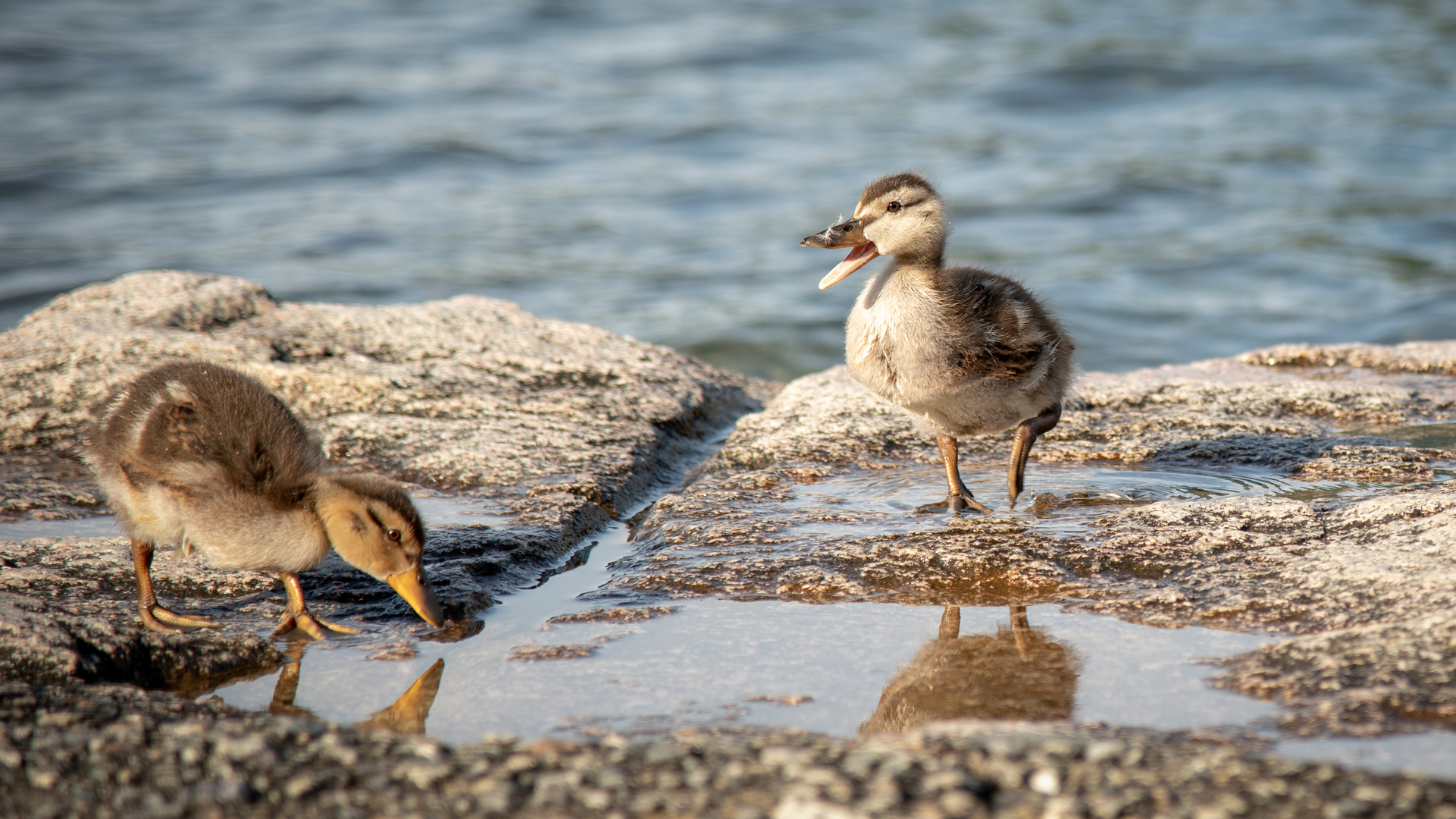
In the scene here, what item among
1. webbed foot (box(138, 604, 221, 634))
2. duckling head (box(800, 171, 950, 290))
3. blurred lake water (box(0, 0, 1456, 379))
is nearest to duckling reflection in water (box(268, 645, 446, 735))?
webbed foot (box(138, 604, 221, 634))

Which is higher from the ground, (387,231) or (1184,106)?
(1184,106)

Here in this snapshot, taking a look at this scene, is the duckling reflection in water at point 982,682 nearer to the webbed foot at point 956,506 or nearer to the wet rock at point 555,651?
the wet rock at point 555,651

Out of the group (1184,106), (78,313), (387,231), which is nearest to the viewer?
(78,313)

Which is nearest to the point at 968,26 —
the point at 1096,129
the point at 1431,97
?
the point at 1096,129

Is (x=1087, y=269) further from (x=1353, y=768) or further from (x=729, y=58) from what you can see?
(x=1353, y=768)

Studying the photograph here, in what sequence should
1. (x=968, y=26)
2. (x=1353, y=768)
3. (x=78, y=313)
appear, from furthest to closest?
(x=968, y=26) < (x=78, y=313) < (x=1353, y=768)

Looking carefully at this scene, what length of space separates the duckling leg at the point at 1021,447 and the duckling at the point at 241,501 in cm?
237

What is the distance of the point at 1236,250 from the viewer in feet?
41.6

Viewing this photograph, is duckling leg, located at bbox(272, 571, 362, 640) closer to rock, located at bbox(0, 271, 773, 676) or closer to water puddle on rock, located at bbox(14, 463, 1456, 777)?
water puddle on rock, located at bbox(14, 463, 1456, 777)

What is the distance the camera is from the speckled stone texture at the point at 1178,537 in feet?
11.0

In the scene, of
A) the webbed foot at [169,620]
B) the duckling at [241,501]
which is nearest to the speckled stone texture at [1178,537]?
the duckling at [241,501]

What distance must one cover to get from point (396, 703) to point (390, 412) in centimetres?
293

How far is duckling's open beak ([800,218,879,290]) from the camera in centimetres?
554

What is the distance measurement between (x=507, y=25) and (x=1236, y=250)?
14036 millimetres
